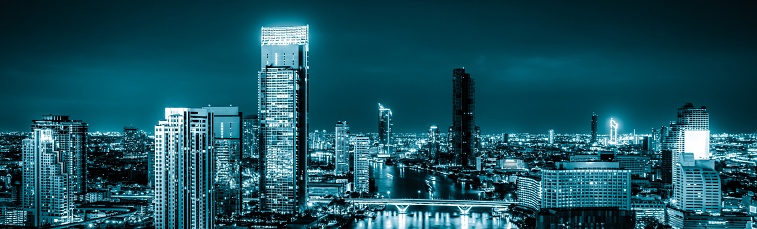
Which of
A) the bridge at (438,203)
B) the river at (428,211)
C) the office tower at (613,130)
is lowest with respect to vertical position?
the river at (428,211)

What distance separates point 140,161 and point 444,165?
1950cm

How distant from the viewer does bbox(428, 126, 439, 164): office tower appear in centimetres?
4841

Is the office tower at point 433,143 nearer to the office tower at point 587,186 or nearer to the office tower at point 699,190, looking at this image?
the office tower at point 587,186

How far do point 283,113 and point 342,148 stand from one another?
47.3ft

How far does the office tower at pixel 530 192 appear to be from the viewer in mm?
20797

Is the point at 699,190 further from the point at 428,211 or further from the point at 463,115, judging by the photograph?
the point at 463,115

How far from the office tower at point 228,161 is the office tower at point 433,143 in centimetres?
2491

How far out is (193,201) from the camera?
12484mm

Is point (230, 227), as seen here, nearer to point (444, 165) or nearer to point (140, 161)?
point (140, 161)

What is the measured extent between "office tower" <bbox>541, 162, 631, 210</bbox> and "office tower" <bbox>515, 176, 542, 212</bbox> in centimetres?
66

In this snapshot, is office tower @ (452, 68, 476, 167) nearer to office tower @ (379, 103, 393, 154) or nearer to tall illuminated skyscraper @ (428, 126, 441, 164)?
tall illuminated skyscraper @ (428, 126, 441, 164)

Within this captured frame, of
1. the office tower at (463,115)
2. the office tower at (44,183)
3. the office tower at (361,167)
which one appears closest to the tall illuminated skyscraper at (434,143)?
the office tower at (463,115)

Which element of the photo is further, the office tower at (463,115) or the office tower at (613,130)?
the office tower at (463,115)

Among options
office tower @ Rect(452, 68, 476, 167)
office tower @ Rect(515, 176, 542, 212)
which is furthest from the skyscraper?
office tower @ Rect(452, 68, 476, 167)
